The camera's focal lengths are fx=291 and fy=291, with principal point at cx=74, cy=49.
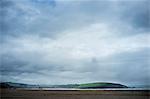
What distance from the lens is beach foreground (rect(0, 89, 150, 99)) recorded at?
113 inches

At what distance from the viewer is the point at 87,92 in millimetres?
3150

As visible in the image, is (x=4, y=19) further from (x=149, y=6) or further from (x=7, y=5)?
(x=149, y=6)

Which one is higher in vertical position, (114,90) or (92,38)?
(92,38)

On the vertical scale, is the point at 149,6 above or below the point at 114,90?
above

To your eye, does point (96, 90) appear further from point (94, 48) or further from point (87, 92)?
point (94, 48)

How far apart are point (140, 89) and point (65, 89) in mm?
788

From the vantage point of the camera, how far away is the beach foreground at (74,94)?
287 centimetres

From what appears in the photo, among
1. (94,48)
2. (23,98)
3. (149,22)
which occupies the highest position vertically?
(149,22)

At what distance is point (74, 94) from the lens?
3123 mm

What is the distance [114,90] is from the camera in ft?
9.73

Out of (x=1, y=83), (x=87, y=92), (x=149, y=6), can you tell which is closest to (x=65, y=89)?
(x=87, y=92)

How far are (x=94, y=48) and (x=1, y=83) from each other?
100 cm

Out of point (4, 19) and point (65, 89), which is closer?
point (4, 19)

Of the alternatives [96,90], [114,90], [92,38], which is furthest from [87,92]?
[92,38]
